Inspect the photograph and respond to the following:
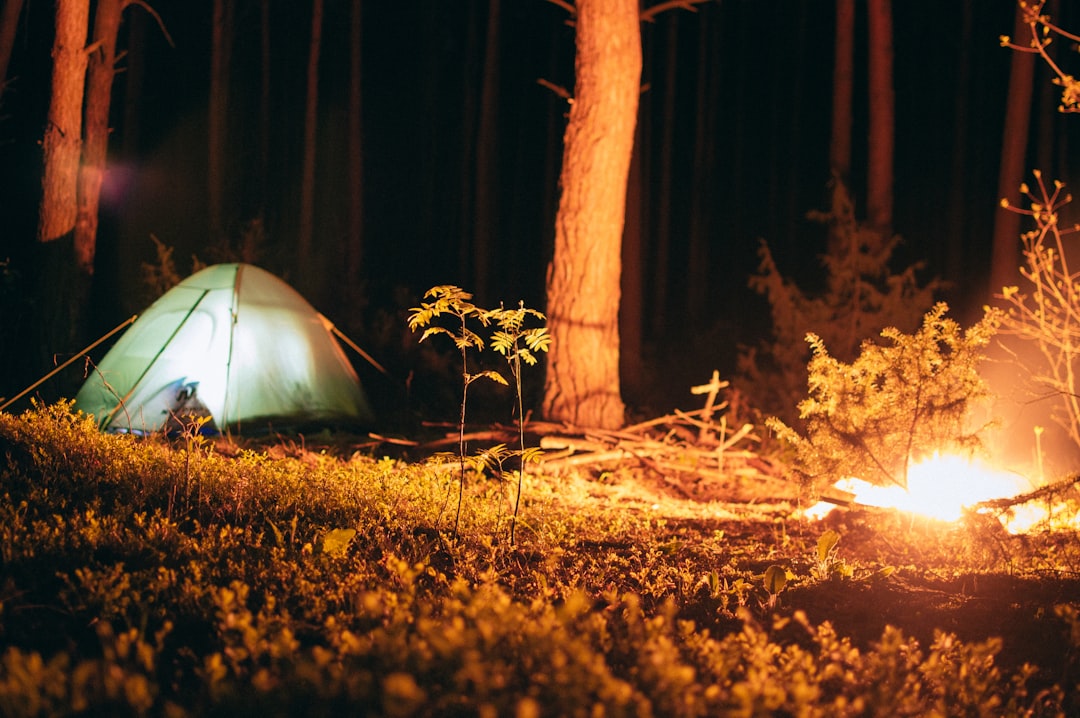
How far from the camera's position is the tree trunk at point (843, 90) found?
460 inches

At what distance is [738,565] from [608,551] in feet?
2.41

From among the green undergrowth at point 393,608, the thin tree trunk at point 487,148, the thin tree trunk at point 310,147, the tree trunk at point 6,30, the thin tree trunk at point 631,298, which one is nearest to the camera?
the green undergrowth at point 393,608

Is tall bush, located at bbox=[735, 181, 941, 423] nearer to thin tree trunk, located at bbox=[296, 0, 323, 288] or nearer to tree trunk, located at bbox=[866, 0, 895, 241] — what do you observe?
tree trunk, located at bbox=[866, 0, 895, 241]

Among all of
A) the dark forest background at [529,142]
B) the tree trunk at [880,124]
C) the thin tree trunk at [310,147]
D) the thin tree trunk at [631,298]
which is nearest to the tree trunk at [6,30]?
the dark forest background at [529,142]

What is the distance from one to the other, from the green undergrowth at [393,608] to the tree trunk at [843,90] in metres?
7.41

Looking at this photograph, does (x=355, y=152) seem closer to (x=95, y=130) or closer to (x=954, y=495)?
(x=95, y=130)

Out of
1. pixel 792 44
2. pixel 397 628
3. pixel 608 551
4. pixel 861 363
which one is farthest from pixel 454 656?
pixel 792 44

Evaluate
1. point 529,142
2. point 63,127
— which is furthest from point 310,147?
point 529,142

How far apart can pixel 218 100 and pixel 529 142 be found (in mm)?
13019

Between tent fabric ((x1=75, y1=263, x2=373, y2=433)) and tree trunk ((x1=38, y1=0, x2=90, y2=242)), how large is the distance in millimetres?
3237

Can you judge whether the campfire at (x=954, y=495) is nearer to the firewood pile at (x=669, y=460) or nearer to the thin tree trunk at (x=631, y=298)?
the firewood pile at (x=669, y=460)

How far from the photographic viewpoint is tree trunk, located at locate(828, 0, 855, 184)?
11.7 meters

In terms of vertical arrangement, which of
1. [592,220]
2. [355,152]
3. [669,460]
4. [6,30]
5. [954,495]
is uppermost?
[6,30]

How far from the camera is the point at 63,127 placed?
10758mm
